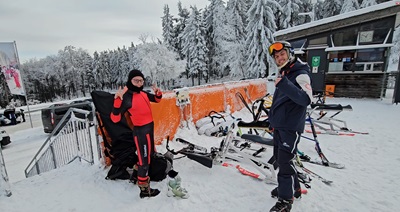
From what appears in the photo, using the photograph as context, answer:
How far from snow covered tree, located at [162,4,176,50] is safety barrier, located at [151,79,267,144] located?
2921 cm

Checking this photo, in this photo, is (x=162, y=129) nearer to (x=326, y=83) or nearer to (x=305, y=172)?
(x=305, y=172)

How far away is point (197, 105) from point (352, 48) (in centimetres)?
904

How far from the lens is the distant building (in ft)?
30.9

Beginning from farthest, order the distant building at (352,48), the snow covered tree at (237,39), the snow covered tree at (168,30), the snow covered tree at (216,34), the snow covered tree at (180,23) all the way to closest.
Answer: the snow covered tree at (180,23) < the snow covered tree at (168,30) < the snow covered tree at (216,34) < the snow covered tree at (237,39) < the distant building at (352,48)

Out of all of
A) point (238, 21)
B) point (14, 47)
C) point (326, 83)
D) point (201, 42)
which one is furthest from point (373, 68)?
point (201, 42)

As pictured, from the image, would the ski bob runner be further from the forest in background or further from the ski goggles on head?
the forest in background

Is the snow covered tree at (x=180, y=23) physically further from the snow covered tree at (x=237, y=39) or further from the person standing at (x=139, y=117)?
the person standing at (x=139, y=117)

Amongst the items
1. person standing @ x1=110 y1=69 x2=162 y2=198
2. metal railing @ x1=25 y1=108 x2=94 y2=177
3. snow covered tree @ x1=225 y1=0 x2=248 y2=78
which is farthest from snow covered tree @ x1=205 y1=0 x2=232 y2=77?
person standing @ x1=110 y1=69 x2=162 y2=198

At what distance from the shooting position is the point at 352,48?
32.7 feet

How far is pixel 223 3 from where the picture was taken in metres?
31.6

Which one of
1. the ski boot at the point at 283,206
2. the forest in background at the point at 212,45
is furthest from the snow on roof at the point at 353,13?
the ski boot at the point at 283,206

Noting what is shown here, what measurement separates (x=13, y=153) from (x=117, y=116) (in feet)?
31.1

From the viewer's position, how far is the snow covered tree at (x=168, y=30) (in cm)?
3510

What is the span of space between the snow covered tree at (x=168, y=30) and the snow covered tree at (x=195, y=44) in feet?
11.5
